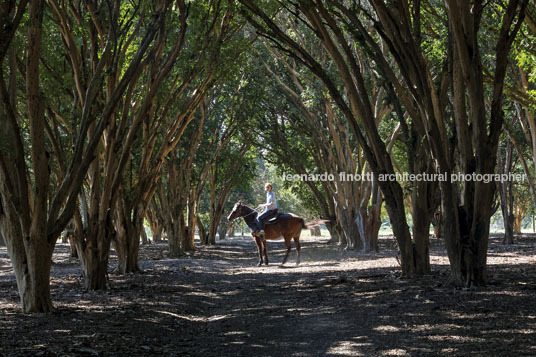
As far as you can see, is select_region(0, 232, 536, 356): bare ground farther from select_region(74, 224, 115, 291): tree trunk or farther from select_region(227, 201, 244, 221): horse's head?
select_region(227, 201, 244, 221): horse's head

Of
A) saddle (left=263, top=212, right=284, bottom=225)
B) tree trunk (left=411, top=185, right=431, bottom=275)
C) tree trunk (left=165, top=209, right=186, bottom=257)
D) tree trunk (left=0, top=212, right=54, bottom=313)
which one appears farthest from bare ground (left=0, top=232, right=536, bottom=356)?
tree trunk (left=165, top=209, right=186, bottom=257)

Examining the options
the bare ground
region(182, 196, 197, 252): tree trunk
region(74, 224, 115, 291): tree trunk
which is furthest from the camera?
region(182, 196, 197, 252): tree trunk

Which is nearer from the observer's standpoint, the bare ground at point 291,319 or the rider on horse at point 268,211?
the bare ground at point 291,319

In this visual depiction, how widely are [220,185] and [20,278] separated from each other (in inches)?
1170

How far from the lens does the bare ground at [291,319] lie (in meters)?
6.11

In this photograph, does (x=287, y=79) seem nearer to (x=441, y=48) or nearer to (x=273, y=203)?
(x=273, y=203)

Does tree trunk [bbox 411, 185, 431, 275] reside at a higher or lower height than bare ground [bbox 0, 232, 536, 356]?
higher

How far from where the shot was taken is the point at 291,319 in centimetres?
819

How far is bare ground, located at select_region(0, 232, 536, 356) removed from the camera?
6.11m

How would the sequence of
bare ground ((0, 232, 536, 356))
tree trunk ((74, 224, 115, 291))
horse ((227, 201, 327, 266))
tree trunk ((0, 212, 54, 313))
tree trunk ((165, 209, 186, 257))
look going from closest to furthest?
bare ground ((0, 232, 536, 356)) < tree trunk ((0, 212, 54, 313)) < tree trunk ((74, 224, 115, 291)) < horse ((227, 201, 327, 266)) < tree trunk ((165, 209, 186, 257))

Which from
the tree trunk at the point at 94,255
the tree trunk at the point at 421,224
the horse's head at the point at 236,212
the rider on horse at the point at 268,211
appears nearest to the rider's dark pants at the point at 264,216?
the rider on horse at the point at 268,211

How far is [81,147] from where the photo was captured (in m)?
8.69

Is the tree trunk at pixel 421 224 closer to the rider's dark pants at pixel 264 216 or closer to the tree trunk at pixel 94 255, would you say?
the tree trunk at pixel 94 255

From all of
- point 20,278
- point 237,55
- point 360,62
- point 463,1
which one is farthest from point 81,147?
point 360,62
